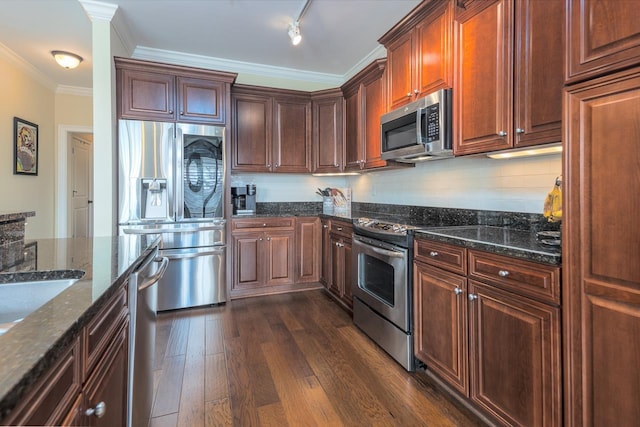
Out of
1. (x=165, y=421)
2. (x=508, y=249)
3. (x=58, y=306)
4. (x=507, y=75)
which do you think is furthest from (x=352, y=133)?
(x=58, y=306)

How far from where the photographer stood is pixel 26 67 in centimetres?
405

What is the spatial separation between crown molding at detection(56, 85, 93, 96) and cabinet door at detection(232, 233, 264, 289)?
140 inches

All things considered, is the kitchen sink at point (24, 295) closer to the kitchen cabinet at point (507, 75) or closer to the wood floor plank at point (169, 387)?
the wood floor plank at point (169, 387)

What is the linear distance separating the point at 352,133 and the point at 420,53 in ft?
4.34

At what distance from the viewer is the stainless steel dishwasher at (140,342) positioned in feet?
4.08

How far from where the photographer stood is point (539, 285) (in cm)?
133

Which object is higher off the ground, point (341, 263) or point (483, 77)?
point (483, 77)

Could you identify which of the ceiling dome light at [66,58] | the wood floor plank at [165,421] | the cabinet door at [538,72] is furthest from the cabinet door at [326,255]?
the ceiling dome light at [66,58]

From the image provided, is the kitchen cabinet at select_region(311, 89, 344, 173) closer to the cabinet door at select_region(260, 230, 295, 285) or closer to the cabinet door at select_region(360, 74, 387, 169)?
the cabinet door at select_region(360, 74, 387, 169)

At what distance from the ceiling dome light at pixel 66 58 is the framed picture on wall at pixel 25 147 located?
0.94m

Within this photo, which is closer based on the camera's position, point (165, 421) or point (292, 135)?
point (165, 421)

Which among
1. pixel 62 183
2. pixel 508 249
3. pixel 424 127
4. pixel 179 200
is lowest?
pixel 508 249

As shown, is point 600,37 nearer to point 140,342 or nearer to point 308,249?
point 140,342

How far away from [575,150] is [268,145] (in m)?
3.13
